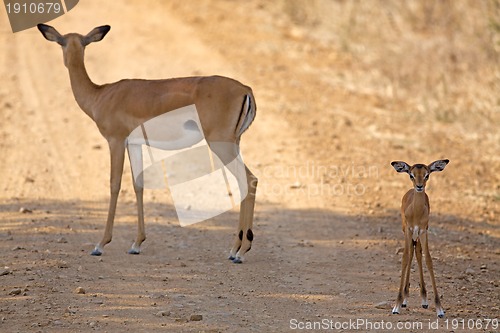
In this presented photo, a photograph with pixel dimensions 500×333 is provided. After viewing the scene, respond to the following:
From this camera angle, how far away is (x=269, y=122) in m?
→ 12.9

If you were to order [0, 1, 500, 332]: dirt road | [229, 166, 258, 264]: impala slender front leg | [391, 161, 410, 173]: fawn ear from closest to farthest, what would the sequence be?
[391, 161, 410, 173]: fawn ear < [0, 1, 500, 332]: dirt road < [229, 166, 258, 264]: impala slender front leg

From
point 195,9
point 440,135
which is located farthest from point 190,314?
point 195,9

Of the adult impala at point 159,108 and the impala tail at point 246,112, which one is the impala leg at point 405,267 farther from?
the impala tail at point 246,112

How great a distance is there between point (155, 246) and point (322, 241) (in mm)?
1597

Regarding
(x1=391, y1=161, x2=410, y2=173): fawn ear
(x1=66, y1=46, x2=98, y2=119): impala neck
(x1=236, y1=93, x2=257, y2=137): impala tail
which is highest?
(x1=66, y1=46, x2=98, y2=119): impala neck

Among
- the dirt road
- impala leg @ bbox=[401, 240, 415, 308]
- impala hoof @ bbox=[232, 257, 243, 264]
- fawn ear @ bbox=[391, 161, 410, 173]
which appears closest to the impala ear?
the dirt road

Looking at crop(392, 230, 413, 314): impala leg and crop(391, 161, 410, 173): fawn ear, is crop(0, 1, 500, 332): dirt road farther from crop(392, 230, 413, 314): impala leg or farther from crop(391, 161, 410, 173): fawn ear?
crop(391, 161, 410, 173): fawn ear

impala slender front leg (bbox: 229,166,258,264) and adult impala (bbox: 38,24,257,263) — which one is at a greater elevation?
adult impala (bbox: 38,24,257,263)

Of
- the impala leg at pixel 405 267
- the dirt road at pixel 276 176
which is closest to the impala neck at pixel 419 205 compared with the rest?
the impala leg at pixel 405 267

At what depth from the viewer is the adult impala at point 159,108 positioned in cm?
788

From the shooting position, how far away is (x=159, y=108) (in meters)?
8.05

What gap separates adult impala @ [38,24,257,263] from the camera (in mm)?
7879

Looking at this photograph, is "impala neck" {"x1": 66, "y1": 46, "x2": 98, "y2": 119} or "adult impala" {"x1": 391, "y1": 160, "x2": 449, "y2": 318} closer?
"adult impala" {"x1": 391, "y1": 160, "x2": 449, "y2": 318}

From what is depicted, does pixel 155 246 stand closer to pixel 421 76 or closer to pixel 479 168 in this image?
pixel 479 168
